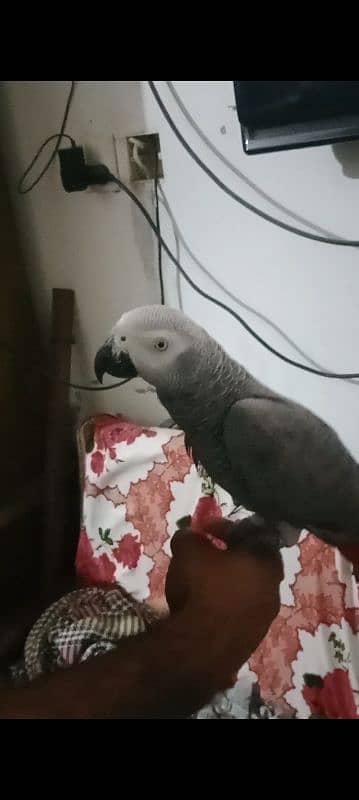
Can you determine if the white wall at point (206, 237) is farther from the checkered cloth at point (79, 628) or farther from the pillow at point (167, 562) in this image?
the checkered cloth at point (79, 628)

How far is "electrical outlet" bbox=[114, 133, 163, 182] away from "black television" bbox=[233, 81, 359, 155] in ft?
0.40

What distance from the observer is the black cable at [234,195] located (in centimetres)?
70

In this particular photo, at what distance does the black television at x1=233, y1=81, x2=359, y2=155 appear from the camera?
0.63 m

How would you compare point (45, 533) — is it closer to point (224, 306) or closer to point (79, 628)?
point (79, 628)

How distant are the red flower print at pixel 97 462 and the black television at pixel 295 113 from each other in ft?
1.37

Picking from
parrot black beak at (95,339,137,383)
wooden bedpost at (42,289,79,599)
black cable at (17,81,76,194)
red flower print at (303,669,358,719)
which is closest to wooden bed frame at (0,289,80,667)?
wooden bedpost at (42,289,79,599)

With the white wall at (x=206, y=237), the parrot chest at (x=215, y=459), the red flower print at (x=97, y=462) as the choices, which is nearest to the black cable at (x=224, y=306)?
the white wall at (x=206, y=237)

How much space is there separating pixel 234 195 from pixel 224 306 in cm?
12

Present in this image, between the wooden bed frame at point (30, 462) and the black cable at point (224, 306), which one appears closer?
the black cable at point (224, 306)
